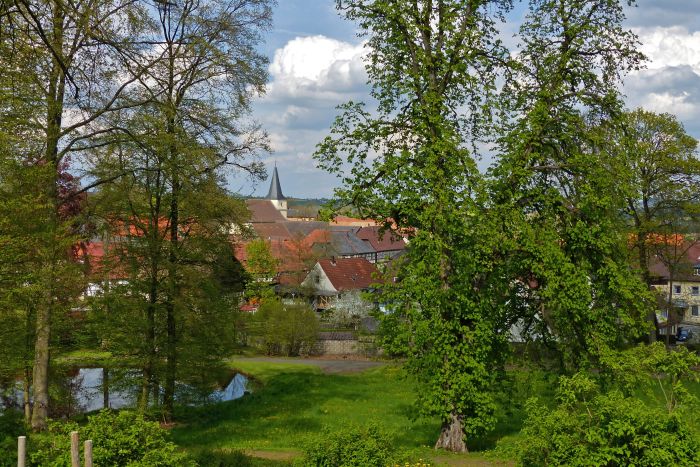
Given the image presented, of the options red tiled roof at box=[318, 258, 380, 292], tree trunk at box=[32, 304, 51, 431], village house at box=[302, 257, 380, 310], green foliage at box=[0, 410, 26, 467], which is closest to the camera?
green foliage at box=[0, 410, 26, 467]

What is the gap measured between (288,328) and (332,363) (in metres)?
3.54

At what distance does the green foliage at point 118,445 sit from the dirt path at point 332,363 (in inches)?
1018

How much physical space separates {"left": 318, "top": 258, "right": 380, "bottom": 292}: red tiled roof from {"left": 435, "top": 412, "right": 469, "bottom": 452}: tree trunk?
46366 millimetres

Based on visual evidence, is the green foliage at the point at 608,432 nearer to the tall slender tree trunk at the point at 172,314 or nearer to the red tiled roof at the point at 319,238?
the tall slender tree trunk at the point at 172,314

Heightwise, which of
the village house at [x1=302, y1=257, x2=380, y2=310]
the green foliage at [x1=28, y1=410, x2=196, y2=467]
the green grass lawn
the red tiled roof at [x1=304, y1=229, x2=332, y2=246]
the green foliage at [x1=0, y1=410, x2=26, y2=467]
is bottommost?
the green grass lawn

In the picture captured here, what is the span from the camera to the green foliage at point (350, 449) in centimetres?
1030

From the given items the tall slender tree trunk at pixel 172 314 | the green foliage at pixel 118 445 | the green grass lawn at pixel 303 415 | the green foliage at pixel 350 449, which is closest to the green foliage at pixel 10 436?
the green foliage at pixel 118 445

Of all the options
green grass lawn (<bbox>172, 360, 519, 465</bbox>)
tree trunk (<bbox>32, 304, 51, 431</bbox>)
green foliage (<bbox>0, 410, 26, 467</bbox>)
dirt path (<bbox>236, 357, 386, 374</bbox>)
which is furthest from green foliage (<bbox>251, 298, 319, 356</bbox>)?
green foliage (<bbox>0, 410, 26, 467</bbox>)

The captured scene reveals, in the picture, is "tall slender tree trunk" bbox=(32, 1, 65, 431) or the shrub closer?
the shrub

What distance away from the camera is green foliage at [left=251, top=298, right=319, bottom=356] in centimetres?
4088

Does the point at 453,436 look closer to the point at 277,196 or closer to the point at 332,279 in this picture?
the point at 332,279

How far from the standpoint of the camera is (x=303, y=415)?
74.8ft

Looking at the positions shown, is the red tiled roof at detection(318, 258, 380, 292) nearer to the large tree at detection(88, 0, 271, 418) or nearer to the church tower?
the large tree at detection(88, 0, 271, 418)

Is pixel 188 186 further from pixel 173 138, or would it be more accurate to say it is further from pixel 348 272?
pixel 348 272
